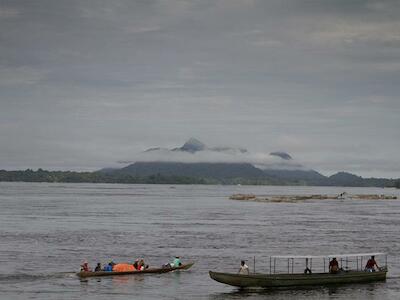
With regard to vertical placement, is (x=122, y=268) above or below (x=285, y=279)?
below

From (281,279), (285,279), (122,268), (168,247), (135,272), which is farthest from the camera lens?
(168,247)

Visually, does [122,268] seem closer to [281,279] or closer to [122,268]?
[122,268]

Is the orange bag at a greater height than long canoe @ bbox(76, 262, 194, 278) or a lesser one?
greater

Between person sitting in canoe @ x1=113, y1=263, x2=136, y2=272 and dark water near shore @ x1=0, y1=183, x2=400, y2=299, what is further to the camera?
person sitting in canoe @ x1=113, y1=263, x2=136, y2=272

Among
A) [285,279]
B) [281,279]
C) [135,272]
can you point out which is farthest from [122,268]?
[285,279]

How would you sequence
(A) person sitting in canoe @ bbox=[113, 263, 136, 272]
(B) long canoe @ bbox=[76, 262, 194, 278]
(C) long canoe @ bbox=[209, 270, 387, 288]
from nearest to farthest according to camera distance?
1. (C) long canoe @ bbox=[209, 270, 387, 288]
2. (B) long canoe @ bbox=[76, 262, 194, 278]
3. (A) person sitting in canoe @ bbox=[113, 263, 136, 272]

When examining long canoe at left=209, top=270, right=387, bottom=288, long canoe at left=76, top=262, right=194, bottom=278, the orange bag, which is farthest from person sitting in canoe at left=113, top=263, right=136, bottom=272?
long canoe at left=209, top=270, right=387, bottom=288

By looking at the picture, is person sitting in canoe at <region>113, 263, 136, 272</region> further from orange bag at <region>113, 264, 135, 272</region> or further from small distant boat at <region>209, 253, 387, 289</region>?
small distant boat at <region>209, 253, 387, 289</region>

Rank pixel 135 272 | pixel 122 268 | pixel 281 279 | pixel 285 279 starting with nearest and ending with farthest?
1. pixel 281 279
2. pixel 285 279
3. pixel 122 268
4. pixel 135 272

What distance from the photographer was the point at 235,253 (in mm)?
106125

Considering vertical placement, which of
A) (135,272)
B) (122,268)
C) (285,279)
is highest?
(285,279)

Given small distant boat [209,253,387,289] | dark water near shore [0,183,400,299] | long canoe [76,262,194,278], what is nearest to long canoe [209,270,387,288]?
small distant boat [209,253,387,289]

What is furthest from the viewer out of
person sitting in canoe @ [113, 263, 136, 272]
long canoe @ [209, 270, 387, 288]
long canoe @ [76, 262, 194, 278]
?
person sitting in canoe @ [113, 263, 136, 272]

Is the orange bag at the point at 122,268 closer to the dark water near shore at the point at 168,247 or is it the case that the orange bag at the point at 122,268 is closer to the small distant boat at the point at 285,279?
the dark water near shore at the point at 168,247
